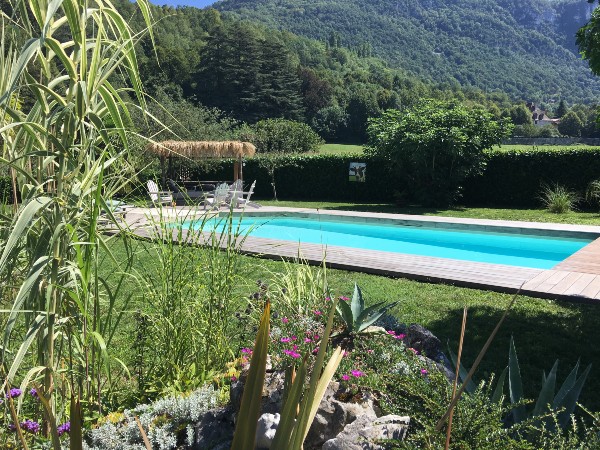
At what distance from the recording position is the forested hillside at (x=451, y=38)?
347 ft

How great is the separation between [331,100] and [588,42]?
169ft

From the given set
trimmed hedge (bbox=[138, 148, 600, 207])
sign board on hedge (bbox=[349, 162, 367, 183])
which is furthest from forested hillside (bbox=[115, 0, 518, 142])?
sign board on hedge (bbox=[349, 162, 367, 183])

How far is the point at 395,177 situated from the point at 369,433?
1544 cm

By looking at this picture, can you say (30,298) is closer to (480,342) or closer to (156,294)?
(156,294)

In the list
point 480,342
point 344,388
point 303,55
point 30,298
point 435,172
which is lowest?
point 480,342

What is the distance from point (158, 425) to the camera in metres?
2.37

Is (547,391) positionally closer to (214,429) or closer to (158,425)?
(214,429)

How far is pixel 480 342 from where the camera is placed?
4.36 metres

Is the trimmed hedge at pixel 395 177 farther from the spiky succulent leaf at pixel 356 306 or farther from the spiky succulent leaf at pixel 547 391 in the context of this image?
the spiky succulent leaf at pixel 547 391

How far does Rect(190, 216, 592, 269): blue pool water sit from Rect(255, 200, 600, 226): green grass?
5.75ft

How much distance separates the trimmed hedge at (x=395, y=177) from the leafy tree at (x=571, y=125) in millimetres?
72441

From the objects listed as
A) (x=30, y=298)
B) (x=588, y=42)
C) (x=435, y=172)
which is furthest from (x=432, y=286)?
(x=435, y=172)

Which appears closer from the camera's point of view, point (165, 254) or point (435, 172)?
point (165, 254)

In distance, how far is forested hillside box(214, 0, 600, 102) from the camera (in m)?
106
